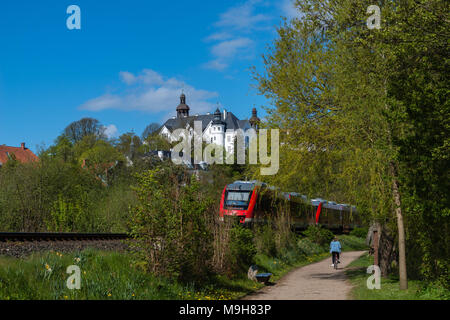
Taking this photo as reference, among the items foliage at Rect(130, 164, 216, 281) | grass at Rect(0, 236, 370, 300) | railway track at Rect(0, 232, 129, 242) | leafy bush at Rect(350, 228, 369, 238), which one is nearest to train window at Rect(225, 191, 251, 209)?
railway track at Rect(0, 232, 129, 242)

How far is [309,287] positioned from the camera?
15211 millimetres

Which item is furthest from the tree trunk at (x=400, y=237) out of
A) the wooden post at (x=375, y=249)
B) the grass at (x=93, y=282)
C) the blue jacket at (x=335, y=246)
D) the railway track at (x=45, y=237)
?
the railway track at (x=45, y=237)

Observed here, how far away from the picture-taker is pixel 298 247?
2730 centimetres

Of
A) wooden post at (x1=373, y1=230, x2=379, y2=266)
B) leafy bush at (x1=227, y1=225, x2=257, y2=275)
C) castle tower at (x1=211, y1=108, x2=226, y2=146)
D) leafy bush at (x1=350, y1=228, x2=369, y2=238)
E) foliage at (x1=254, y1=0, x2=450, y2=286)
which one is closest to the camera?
foliage at (x1=254, y1=0, x2=450, y2=286)

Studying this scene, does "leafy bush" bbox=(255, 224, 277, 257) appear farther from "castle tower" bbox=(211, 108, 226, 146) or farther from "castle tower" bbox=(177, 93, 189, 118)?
"castle tower" bbox=(177, 93, 189, 118)

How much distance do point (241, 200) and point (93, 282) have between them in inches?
798

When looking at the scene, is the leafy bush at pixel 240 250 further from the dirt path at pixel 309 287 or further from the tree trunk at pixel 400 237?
the tree trunk at pixel 400 237

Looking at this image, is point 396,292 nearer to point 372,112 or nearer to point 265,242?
point 372,112

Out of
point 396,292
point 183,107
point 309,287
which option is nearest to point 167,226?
point 309,287

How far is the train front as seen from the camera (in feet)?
93.4

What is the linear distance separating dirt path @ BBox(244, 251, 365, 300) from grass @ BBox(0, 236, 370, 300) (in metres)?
1.11

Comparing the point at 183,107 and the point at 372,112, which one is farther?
the point at 183,107

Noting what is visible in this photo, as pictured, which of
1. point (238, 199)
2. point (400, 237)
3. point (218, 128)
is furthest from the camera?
point (218, 128)

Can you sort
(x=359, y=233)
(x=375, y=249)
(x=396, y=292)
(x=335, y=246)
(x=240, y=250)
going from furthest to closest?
1. (x=359, y=233)
2. (x=335, y=246)
3. (x=240, y=250)
4. (x=375, y=249)
5. (x=396, y=292)
